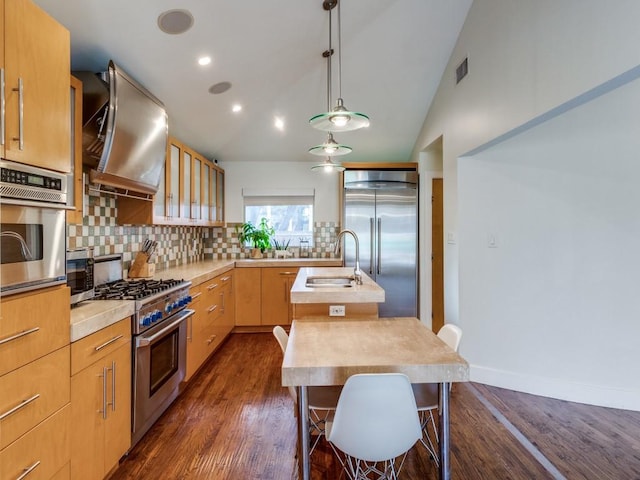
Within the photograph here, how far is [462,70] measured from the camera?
303 centimetres

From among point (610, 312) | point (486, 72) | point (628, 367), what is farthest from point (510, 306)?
point (486, 72)

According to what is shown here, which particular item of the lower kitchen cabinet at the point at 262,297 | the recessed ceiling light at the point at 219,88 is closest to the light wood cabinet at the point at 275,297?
the lower kitchen cabinet at the point at 262,297

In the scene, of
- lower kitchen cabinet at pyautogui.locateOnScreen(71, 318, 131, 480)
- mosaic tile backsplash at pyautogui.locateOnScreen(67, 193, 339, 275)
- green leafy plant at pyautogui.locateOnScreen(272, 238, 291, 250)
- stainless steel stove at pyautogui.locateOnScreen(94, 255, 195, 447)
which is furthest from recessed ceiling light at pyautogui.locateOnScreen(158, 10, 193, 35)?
green leafy plant at pyautogui.locateOnScreen(272, 238, 291, 250)

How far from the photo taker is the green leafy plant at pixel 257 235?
4.64 metres

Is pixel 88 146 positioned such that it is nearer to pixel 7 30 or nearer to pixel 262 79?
pixel 7 30

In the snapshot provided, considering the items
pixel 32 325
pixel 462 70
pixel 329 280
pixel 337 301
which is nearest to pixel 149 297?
pixel 32 325

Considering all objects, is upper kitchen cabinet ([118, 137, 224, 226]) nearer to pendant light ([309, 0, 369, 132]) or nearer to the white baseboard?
pendant light ([309, 0, 369, 132])

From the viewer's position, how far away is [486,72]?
2.63m

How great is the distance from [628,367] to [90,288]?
3733mm

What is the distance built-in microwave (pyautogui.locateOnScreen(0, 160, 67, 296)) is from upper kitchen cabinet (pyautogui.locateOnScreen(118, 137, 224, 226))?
1.37m

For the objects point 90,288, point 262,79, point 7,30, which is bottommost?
point 90,288

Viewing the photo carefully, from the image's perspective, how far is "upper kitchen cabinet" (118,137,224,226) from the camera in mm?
2764

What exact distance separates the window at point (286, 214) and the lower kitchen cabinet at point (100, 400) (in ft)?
10.2

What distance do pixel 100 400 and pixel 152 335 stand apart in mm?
468
